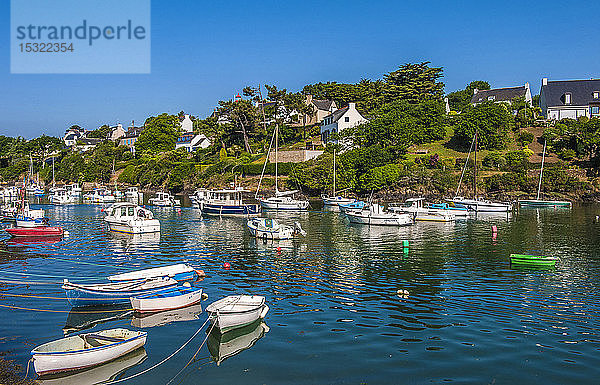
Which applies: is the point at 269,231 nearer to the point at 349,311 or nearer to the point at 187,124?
the point at 349,311

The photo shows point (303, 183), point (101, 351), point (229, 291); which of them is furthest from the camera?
point (303, 183)

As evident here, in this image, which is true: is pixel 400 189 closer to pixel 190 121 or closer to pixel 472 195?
pixel 472 195

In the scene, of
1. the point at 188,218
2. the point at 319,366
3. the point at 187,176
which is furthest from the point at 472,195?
the point at 319,366

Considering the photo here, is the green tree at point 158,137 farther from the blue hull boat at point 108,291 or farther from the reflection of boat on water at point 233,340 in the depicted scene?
the reflection of boat on water at point 233,340

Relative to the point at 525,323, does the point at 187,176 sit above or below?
above

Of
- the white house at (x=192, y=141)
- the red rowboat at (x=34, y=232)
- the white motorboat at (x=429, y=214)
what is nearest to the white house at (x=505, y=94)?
the white motorboat at (x=429, y=214)

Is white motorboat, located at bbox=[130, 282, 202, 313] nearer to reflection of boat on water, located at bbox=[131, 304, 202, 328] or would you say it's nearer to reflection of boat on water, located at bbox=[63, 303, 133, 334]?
reflection of boat on water, located at bbox=[131, 304, 202, 328]

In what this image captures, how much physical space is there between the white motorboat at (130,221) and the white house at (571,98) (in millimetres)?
98273

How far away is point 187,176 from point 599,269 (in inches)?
4140

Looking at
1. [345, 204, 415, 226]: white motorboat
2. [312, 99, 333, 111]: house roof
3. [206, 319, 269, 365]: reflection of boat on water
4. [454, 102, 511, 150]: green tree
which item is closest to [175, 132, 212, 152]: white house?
[312, 99, 333, 111]: house roof

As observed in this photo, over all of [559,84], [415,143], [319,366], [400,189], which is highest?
[559,84]

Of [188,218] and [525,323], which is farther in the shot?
[188,218]

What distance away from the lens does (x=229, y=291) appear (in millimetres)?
28891

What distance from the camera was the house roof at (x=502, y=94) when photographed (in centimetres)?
13312
